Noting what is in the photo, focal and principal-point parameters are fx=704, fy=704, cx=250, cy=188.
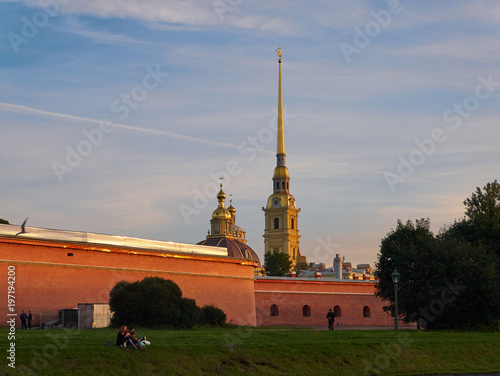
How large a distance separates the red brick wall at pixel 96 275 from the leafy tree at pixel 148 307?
516 cm

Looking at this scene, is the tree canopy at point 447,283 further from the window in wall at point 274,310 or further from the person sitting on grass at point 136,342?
the person sitting on grass at point 136,342

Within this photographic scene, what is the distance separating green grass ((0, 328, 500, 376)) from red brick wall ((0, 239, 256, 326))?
12.3 metres

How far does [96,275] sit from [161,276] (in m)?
4.83

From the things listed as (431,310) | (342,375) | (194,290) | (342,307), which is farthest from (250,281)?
(342,375)

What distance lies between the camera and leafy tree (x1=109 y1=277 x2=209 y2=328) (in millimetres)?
34531

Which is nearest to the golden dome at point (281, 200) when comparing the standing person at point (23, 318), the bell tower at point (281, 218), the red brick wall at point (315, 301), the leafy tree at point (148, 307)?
the bell tower at point (281, 218)

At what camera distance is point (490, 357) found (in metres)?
28.7

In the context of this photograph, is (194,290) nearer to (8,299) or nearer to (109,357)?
(8,299)

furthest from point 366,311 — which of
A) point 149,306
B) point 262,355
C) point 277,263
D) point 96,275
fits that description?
point 262,355

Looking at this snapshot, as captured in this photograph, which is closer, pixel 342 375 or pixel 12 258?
pixel 342 375

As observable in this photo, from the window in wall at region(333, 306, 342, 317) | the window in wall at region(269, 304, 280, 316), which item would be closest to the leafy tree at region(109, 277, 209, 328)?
the window in wall at region(269, 304, 280, 316)

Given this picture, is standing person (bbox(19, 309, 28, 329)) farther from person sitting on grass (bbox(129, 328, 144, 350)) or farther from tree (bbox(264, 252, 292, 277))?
tree (bbox(264, 252, 292, 277))

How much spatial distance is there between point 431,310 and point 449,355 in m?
9.23

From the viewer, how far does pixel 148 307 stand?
34.7 metres
